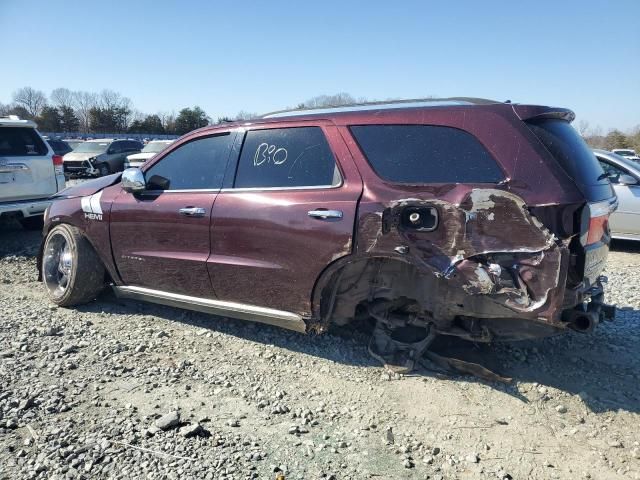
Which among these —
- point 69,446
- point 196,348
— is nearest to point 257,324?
point 196,348

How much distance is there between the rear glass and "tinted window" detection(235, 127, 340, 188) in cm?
135

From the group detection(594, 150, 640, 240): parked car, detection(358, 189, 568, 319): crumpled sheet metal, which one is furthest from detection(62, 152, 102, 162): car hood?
detection(358, 189, 568, 319): crumpled sheet metal

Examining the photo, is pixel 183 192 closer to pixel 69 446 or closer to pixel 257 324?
pixel 257 324

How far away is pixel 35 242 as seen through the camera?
7895 millimetres

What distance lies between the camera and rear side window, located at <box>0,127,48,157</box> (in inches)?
296

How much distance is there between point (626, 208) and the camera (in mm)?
7648

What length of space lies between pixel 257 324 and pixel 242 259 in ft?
2.86

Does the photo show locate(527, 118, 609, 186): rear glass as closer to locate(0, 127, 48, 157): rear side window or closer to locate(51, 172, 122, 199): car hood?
locate(51, 172, 122, 199): car hood

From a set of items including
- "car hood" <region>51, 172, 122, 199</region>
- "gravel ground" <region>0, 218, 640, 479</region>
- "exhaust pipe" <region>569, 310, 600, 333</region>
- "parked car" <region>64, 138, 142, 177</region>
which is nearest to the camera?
"gravel ground" <region>0, 218, 640, 479</region>

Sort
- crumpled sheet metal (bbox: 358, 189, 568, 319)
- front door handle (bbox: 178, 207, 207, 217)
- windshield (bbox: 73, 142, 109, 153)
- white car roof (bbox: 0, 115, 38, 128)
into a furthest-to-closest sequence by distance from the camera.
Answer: windshield (bbox: 73, 142, 109, 153), white car roof (bbox: 0, 115, 38, 128), front door handle (bbox: 178, 207, 207, 217), crumpled sheet metal (bbox: 358, 189, 568, 319)

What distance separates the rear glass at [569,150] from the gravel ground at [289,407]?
141 centimetres

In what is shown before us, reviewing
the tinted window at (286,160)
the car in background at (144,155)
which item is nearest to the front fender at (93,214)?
the tinted window at (286,160)

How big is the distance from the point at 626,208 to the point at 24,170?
9311mm

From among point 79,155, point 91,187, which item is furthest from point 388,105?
point 79,155
